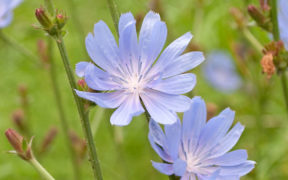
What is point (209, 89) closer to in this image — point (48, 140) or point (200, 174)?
point (48, 140)

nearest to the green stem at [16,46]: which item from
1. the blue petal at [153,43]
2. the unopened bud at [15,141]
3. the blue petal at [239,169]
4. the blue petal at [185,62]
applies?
the unopened bud at [15,141]

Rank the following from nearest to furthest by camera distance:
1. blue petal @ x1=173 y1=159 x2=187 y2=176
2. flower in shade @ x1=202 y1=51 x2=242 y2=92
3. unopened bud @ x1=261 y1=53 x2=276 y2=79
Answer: blue petal @ x1=173 y1=159 x2=187 y2=176
unopened bud @ x1=261 y1=53 x2=276 y2=79
flower in shade @ x1=202 y1=51 x2=242 y2=92

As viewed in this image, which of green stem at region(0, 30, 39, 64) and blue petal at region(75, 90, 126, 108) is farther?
green stem at region(0, 30, 39, 64)

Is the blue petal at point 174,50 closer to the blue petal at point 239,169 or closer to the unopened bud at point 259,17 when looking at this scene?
the blue petal at point 239,169

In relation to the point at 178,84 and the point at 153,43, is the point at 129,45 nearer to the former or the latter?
the point at 153,43

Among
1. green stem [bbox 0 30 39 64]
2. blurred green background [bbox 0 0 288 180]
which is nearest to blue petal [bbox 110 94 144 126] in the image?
green stem [bbox 0 30 39 64]

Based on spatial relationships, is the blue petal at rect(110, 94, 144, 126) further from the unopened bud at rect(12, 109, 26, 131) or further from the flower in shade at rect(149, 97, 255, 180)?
the unopened bud at rect(12, 109, 26, 131)
